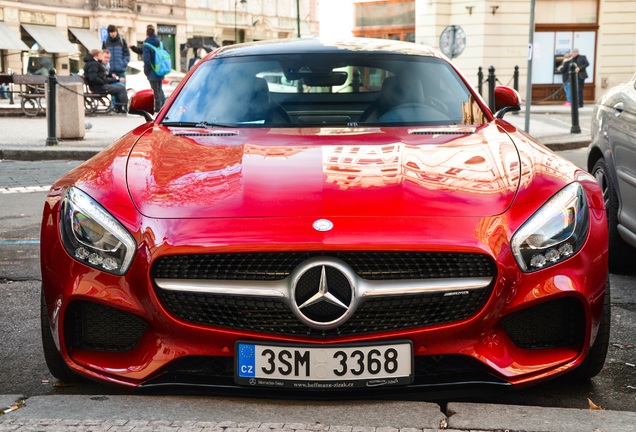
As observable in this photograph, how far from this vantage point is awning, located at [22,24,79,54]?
170 feet

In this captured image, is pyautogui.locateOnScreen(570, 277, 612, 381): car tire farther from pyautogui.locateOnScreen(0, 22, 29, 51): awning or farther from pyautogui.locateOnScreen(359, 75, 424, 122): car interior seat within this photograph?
pyautogui.locateOnScreen(0, 22, 29, 51): awning

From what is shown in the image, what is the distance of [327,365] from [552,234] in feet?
2.82

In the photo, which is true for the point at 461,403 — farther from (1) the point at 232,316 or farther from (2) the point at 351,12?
(2) the point at 351,12

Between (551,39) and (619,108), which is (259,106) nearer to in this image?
(619,108)

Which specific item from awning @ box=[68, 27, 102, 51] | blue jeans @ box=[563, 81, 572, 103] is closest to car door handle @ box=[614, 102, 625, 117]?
blue jeans @ box=[563, 81, 572, 103]

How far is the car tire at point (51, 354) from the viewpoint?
11.7 ft

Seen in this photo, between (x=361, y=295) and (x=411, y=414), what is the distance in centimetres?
41

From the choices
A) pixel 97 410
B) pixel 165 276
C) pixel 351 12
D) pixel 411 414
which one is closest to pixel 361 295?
pixel 411 414

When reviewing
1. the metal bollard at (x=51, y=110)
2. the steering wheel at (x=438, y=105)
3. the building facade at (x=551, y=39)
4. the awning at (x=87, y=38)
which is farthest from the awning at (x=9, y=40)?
the steering wheel at (x=438, y=105)

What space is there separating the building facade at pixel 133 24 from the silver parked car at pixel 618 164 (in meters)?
37.5

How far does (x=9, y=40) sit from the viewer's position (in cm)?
4928

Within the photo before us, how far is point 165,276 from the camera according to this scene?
3.24 meters

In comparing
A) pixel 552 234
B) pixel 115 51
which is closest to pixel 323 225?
pixel 552 234

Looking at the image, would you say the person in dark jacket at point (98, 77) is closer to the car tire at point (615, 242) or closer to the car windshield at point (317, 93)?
the car windshield at point (317, 93)
